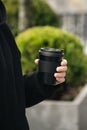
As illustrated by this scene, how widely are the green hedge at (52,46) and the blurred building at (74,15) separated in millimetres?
11265

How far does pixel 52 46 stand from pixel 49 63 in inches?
141

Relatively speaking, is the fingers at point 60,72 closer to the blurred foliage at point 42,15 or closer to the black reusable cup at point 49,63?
the black reusable cup at point 49,63

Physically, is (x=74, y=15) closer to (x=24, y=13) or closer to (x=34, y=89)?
(x=24, y=13)

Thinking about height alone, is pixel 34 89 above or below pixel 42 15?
above

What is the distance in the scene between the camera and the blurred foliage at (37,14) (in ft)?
35.0

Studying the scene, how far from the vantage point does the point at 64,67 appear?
3068 mm

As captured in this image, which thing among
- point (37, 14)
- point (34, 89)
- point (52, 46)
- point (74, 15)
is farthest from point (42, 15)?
point (74, 15)

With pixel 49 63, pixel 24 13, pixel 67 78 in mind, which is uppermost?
pixel 49 63

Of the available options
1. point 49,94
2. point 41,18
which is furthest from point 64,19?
point 49,94

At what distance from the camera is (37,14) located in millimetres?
10797

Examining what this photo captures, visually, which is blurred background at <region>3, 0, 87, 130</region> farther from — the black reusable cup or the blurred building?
the blurred building

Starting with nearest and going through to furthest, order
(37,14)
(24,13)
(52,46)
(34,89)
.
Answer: (34,89) < (52,46) < (24,13) < (37,14)

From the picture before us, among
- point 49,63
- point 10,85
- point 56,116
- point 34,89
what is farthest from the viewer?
point 56,116

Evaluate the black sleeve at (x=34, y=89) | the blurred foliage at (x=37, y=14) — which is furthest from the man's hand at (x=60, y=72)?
the blurred foliage at (x=37, y=14)
